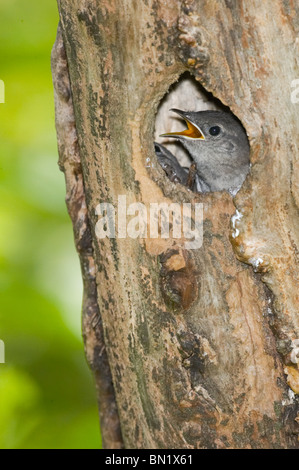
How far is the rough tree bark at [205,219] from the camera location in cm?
267

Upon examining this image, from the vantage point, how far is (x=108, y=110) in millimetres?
2893

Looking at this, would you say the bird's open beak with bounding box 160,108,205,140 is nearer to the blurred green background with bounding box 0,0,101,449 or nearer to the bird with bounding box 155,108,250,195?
the bird with bounding box 155,108,250,195

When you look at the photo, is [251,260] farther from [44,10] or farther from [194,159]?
[44,10]

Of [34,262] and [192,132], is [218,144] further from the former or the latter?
[34,262]

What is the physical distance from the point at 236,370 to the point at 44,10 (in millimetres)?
2855

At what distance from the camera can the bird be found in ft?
13.8

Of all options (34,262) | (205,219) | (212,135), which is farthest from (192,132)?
(205,219)

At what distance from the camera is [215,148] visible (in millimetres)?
4336

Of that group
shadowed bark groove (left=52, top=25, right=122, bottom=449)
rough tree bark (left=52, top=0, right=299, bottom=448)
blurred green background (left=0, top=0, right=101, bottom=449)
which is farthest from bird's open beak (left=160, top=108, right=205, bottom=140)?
rough tree bark (left=52, top=0, right=299, bottom=448)

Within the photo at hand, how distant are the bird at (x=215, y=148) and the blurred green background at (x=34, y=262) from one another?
84 cm

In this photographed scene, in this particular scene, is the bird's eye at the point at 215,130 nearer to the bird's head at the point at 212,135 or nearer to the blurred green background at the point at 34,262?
the bird's head at the point at 212,135

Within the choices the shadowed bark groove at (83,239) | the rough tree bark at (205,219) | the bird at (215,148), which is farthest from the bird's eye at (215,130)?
the rough tree bark at (205,219)

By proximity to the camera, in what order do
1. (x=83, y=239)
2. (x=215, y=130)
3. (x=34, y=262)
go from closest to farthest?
(x=83, y=239) < (x=34, y=262) < (x=215, y=130)

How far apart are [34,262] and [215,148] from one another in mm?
1473
